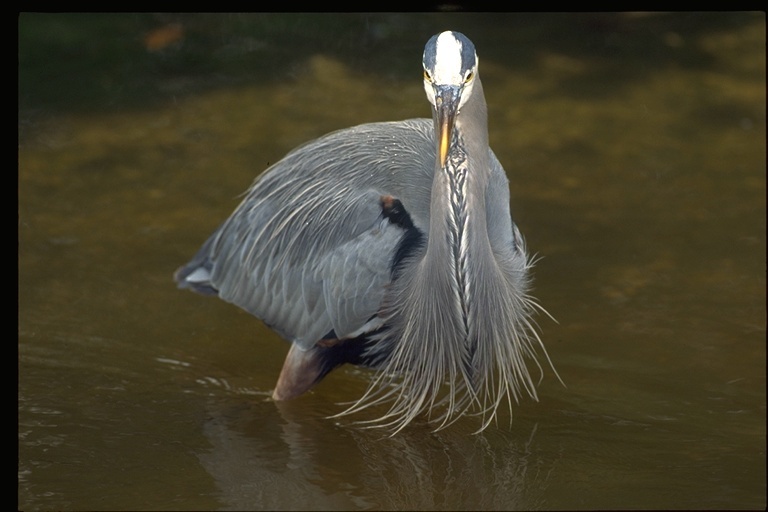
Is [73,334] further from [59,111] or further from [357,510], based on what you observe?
[59,111]

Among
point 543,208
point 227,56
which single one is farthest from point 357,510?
point 227,56

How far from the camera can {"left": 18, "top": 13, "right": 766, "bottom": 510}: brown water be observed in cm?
394

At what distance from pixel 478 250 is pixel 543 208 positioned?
90.8 inches

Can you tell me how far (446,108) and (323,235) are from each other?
122cm

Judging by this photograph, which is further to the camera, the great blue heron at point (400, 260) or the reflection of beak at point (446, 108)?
the great blue heron at point (400, 260)

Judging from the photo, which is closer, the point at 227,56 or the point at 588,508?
the point at 588,508

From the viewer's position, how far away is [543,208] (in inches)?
232

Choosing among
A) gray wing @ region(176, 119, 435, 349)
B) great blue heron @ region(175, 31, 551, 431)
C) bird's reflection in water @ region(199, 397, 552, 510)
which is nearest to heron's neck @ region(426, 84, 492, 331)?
great blue heron @ region(175, 31, 551, 431)

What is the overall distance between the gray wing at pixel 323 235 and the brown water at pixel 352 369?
365 millimetres

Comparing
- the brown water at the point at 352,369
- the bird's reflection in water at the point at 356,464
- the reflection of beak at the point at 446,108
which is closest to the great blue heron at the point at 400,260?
the reflection of beak at the point at 446,108

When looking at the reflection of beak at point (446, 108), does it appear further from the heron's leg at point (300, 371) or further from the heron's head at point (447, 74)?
the heron's leg at point (300, 371)

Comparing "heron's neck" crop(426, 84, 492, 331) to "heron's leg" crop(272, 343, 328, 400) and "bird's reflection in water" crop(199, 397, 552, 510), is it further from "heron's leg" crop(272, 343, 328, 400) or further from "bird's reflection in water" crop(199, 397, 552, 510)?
"heron's leg" crop(272, 343, 328, 400)

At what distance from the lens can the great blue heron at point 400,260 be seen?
3.55 metres

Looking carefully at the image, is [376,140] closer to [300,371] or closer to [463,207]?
[300,371]
